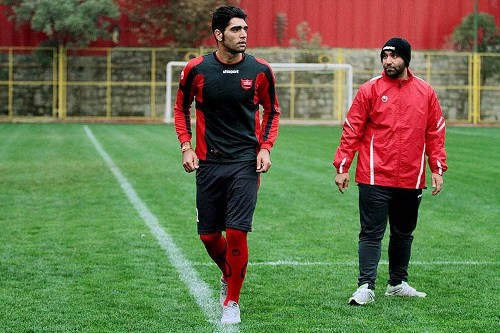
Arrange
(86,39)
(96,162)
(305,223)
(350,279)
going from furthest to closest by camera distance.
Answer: (86,39) < (96,162) < (305,223) < (350,279)

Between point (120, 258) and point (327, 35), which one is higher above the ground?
point (327, 35)

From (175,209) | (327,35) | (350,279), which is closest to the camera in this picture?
(350,279)

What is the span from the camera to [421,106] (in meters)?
7.91

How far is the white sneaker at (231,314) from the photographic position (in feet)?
23.8

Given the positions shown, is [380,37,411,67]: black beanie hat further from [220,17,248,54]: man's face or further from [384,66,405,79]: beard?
[220,17,248,54]: man's face

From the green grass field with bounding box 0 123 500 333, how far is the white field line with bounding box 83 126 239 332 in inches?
0.6

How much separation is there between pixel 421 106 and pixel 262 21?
40961 millimetres

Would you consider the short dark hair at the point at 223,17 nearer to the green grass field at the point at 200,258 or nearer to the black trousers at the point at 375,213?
the black trousers at the point at 375,213

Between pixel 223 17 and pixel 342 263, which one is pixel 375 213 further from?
pixel 342 263

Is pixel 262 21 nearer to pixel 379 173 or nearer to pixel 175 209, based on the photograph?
pixel 175 209

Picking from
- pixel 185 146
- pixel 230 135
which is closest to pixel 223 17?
pixel 230 135

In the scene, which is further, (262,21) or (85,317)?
(262,21)

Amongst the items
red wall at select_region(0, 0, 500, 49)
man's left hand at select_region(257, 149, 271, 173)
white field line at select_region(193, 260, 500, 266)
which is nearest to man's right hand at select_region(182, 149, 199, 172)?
man's left hand at select_region(257, 149, 271, 173)

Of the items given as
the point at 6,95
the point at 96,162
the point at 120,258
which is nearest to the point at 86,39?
the point at 6,95
